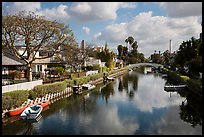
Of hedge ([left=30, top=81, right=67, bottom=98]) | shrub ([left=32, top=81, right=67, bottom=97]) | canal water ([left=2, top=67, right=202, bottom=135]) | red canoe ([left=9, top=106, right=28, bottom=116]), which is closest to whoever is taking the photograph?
canal water ([left=2, top=67, right=202, bottom=135])

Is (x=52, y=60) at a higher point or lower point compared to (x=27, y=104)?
higher

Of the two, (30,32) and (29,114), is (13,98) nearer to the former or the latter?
(29,114)

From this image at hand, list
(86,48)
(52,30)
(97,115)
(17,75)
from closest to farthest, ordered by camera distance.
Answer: (97,115) → (52,30) → (17,75) → (86,48)

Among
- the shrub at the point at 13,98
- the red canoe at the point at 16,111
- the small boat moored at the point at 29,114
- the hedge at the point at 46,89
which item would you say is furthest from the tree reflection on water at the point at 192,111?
the hedge at the point at 46,89

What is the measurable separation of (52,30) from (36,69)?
542 inches

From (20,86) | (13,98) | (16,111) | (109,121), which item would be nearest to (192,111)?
(109,121)

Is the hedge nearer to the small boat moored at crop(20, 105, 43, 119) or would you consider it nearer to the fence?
the fence

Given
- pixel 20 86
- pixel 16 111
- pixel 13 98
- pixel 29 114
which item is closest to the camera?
pixel 29 114

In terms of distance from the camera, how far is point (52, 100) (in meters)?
25.7

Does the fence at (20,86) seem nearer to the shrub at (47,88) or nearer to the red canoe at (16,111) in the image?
the shrub at (47,88)

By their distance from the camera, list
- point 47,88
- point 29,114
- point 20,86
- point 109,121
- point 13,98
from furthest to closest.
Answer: point 47,88
point 20,86
point 13,98
point 109,121
point 29,114

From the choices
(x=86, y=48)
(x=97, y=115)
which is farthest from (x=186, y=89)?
(x=86, y=48)

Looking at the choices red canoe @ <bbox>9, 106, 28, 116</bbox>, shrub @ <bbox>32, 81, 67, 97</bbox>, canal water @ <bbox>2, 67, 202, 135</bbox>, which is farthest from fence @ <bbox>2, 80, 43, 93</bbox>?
canal water @ <bbox>2, 67, 202, 135</bbox>

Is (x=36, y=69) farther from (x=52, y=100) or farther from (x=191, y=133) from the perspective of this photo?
(x=191, y=133)
